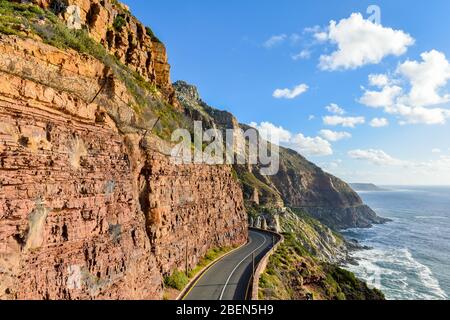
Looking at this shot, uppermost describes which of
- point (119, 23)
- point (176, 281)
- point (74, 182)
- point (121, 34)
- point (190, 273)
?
point (119, 23)

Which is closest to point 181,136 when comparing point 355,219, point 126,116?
point 126,116

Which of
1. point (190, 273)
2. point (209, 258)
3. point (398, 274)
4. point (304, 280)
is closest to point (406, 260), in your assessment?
point (398, 274)

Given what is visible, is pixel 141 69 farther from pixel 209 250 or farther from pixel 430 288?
pixel 430 288

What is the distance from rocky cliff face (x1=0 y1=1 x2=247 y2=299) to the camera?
14188mm

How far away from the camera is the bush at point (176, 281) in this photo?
29.4m

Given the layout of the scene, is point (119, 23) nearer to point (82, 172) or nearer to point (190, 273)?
point (82, 172)

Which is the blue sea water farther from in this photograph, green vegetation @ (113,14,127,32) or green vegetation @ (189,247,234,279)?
green vegetation @ (113,14,127,32)

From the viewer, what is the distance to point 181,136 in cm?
3981

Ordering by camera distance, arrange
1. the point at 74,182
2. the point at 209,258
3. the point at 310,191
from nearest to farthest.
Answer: the point at 74,182 < the point at 209,258 < the point at 310,191

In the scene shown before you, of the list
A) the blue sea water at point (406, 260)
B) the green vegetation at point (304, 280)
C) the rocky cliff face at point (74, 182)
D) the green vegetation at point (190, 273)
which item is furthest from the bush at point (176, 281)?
the blue sea water at point (406, 260)

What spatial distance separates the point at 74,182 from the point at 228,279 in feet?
72.9

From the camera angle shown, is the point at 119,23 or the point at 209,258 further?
the point at 209,258

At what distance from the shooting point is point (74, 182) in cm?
1753

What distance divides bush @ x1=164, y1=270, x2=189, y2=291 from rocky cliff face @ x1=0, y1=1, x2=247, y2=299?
3.30 ft
